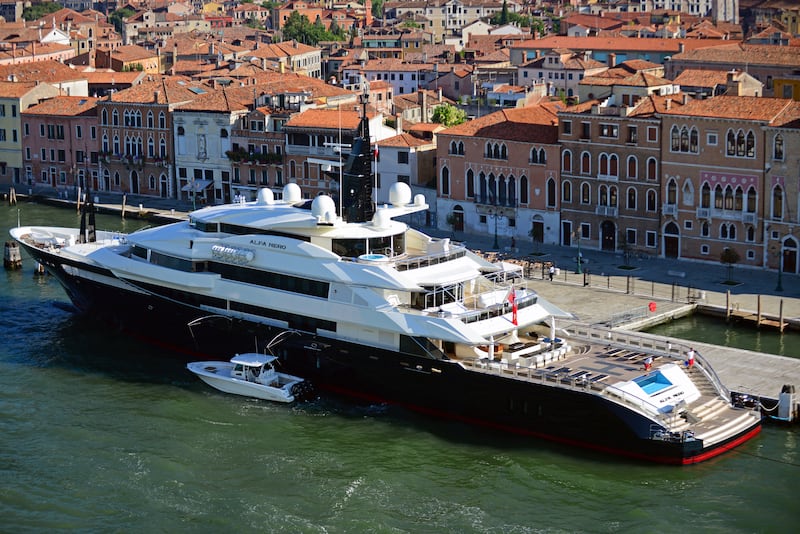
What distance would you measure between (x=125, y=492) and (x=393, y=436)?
21.2 feet

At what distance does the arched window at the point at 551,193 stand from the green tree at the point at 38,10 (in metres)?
115

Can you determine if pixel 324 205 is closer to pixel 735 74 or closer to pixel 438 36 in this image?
pixel 735 74

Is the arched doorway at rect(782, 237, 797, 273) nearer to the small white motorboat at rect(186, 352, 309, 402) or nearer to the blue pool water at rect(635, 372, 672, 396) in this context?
the blue pool water at rect(635, 372, 672, 396)

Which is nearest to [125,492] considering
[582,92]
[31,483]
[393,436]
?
[31,483]

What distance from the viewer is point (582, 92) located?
56.0 m

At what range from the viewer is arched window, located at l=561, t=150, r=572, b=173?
52.8m

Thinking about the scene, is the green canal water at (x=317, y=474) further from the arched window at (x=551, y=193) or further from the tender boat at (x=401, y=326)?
the arched window at (x=551, y=193)

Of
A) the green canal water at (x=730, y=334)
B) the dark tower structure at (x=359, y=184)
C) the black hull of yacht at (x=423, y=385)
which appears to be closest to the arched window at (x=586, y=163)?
the green canal water at (x=730, y=334)

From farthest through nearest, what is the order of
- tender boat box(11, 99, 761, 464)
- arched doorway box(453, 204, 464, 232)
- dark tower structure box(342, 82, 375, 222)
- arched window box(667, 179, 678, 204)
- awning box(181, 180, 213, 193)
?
awning box(181, 180, 213, 193) < arched doorway box(453, 204, 464, 232) < arched window box(667, 179, 678, 204) < dark tower structure box(342, 82, 375, 222) < tender boat box(11, 99, 761, 464)

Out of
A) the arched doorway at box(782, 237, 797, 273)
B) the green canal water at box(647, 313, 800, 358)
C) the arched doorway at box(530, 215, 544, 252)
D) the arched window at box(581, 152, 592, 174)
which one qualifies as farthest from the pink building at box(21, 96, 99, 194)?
the green canal water at box(647, 313, 800, 358)

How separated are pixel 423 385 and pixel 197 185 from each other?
3212cm

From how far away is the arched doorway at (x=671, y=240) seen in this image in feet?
165

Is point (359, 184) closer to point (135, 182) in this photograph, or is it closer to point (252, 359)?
point (252, 359)

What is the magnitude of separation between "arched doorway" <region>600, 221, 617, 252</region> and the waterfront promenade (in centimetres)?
55
